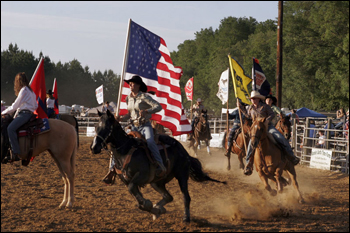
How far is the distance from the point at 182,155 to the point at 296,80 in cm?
3804

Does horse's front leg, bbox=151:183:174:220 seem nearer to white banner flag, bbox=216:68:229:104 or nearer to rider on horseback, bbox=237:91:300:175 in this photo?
rider on horseback, bbox=237:91:300:175

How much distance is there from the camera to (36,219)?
7762mm

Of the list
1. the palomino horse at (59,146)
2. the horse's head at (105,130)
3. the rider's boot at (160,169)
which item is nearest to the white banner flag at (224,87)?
the palomino horse at (59,146)

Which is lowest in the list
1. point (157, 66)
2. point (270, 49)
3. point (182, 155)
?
point (182, 155)

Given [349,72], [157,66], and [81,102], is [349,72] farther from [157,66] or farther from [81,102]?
[81,102]

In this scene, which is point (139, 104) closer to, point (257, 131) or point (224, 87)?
point (257, 131)

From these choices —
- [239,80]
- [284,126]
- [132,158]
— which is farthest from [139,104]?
[284,126]

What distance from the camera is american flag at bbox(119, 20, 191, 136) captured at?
9664mm

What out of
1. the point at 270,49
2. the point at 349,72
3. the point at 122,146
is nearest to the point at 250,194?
the point at 122,146

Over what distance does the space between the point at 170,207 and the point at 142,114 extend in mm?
2545

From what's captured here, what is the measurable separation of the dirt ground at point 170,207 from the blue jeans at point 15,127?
120 centimetres

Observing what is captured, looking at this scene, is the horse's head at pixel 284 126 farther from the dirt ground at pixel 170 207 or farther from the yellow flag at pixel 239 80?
the yellow flag at pixel 239 80

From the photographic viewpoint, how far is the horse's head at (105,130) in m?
7.14

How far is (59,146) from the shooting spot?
9328 millimetres
